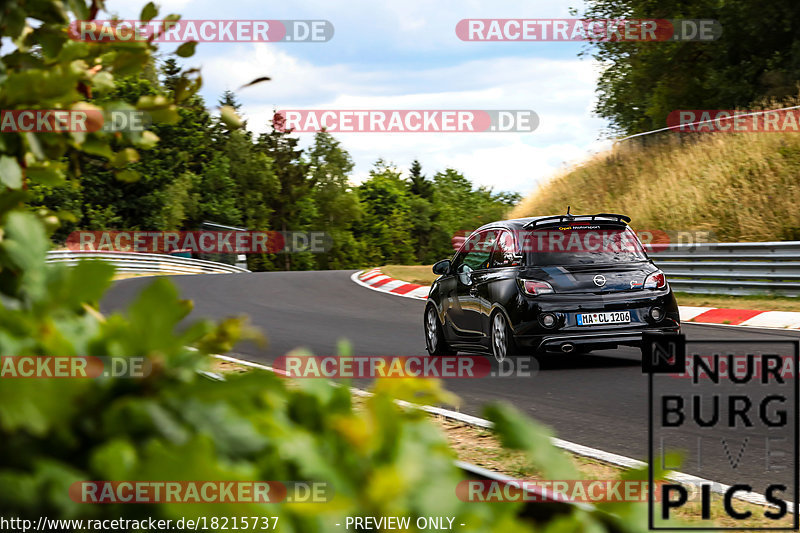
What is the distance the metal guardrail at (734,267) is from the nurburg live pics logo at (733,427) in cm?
591

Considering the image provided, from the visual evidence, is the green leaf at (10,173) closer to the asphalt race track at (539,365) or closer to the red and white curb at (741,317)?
the asphalt race track at (539,365)

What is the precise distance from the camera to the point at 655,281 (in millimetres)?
10195

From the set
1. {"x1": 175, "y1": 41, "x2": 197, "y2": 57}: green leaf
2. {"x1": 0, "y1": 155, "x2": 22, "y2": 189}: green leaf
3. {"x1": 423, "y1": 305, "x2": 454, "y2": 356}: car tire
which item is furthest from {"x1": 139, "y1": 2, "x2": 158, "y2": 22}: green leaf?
{"x1": 423, "y1": 305, "x2": 454, "y2": 356}: car tire

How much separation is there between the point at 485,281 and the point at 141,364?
9545 millimetres

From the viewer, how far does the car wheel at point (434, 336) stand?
1172 cm

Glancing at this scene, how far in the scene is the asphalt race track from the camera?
620 centimetres

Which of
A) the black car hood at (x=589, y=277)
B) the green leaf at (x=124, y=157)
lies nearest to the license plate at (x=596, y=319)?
the black car hood at (x=589, y=277)

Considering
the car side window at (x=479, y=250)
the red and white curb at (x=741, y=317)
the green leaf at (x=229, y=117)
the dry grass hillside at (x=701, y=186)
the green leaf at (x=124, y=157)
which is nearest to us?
the green leaf at (x=229, y=117)

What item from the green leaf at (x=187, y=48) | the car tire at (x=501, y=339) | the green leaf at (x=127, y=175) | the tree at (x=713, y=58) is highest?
the tree at (x=713, y=58)

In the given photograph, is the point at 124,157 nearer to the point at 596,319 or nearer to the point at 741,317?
the point at 596,319

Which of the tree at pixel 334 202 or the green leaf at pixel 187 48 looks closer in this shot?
the green leaf at pixel 187 48

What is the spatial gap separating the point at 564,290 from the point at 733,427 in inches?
131

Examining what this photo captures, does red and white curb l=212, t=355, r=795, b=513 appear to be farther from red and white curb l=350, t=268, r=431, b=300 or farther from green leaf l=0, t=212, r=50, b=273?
red and white curb l=350, t=268, r=431, b=300

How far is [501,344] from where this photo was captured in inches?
405
